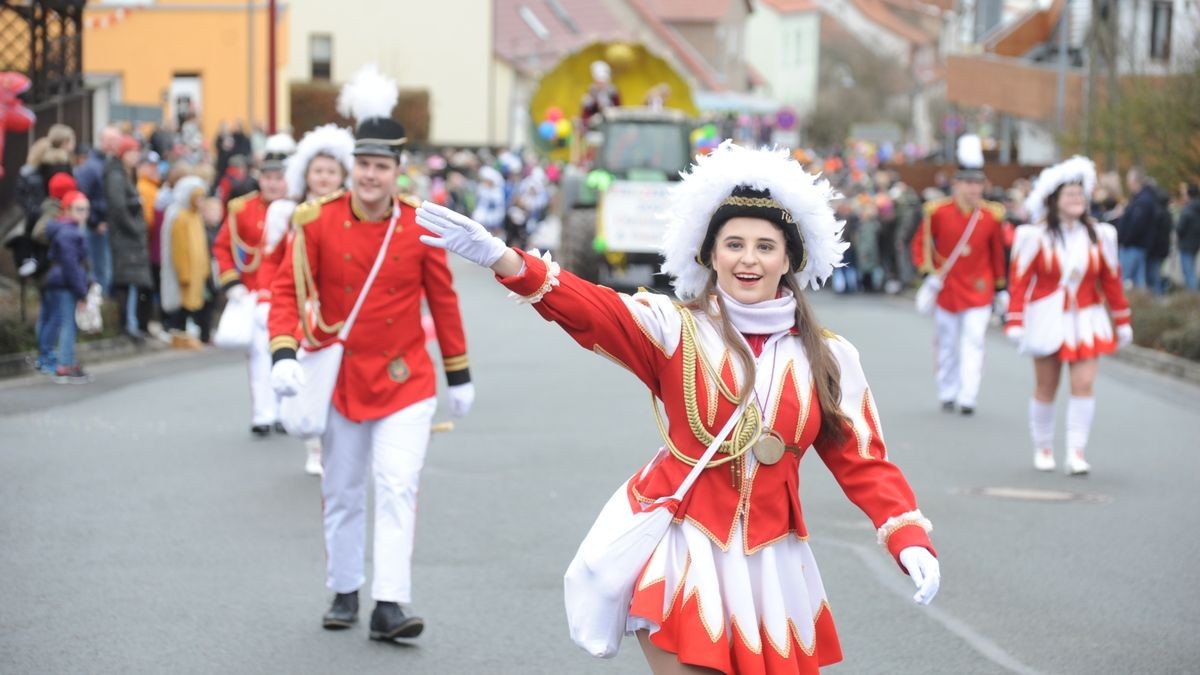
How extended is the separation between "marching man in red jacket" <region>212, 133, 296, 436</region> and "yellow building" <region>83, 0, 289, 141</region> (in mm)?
39394

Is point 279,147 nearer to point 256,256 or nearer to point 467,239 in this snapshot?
point 256,256

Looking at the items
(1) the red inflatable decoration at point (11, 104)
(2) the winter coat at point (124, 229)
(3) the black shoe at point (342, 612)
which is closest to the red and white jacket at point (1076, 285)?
(3) the black shoe at point (342, 612)

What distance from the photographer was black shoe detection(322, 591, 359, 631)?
7277 millimetres

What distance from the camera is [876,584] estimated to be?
27.3ft

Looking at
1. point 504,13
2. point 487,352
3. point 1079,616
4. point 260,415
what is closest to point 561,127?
point 487,352

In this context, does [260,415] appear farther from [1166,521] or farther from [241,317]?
[1166,521]

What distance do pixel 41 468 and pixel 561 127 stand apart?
22889 mm

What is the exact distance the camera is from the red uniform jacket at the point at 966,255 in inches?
579

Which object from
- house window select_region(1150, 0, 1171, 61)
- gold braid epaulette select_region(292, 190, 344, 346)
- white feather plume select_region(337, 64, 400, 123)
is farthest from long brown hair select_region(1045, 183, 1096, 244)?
house window select_region(1150, 0, 1171, 61)

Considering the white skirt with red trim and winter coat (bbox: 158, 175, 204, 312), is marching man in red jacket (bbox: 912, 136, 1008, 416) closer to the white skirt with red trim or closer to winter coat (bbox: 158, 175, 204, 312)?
winter coat (bbox: 158, 175, 204, 312)

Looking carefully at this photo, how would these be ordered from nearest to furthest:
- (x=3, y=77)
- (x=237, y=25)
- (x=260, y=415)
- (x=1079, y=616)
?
(x=1079, y=616) → (x=260, y=415) → (x=3, y=77) → (x=237, y=25)

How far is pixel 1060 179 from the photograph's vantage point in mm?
11430

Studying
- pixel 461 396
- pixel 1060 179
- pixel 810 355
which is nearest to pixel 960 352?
pixel 1060 179

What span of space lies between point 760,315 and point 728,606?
29.5 inches
